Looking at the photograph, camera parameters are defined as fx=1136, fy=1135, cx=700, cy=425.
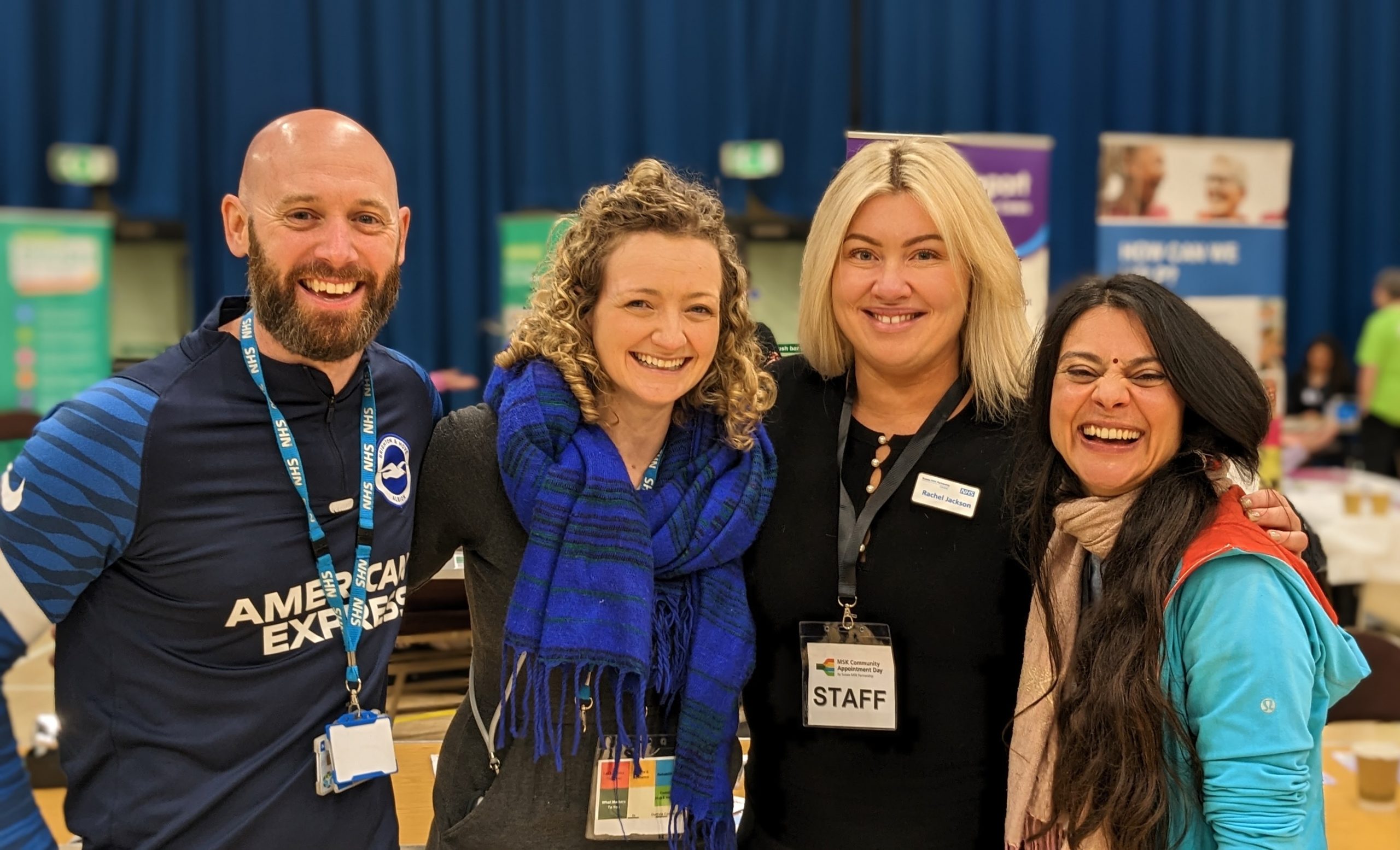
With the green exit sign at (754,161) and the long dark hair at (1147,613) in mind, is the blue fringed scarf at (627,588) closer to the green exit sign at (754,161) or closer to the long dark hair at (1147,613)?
the long dark hair at (1147,613)

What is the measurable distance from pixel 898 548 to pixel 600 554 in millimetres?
465

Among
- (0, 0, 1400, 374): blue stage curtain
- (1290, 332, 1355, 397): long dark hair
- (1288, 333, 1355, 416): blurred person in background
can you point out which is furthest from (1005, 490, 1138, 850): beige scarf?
(1290, 332, 1355, 397): long dark hair

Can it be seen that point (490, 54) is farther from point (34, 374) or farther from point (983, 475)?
point (983, 475)

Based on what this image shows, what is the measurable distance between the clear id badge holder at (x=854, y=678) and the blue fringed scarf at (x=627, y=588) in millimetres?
115

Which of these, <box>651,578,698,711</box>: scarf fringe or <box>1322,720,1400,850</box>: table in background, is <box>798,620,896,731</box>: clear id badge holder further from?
<box>1322,720,1400,850</box>: table in background

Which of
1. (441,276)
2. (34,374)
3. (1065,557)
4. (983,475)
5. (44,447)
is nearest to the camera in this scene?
(44,447)

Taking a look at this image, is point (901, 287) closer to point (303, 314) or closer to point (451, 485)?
point (451, 485)

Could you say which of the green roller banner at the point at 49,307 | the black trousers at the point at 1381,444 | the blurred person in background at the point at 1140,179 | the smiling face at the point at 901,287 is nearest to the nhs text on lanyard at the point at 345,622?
the smiling face at the point at 901,287

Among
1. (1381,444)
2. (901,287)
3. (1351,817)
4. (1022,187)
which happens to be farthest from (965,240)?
(1381,444)

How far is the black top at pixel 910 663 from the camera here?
5.68 feet

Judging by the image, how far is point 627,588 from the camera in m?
1.65

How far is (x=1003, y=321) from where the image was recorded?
1.85 metres

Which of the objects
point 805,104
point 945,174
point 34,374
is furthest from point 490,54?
point 945,174

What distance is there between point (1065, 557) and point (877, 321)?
47cm
